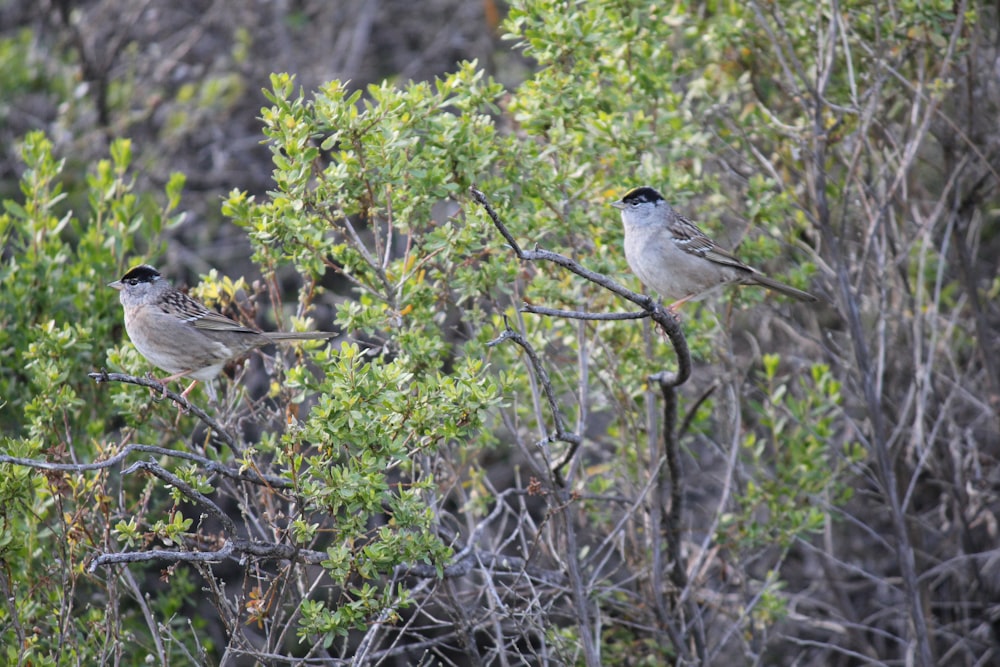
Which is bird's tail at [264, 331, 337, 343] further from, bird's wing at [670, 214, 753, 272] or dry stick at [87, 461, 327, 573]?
bird's wing at [670, 214, 753, 272]

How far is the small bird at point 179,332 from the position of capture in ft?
18.0

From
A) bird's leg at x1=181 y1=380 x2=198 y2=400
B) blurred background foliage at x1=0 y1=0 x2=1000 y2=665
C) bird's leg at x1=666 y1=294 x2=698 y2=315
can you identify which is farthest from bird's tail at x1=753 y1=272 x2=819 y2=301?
bird's leg at x1=181 y1=380 x2=198 y2=400

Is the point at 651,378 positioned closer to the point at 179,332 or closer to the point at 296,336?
the point at 296,336

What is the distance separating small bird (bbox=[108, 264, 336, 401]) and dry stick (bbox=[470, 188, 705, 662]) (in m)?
1.41

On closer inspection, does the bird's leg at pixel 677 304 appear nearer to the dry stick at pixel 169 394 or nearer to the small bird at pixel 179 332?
the small bird at pixel 179 332

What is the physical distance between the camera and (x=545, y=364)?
6020 millimetres

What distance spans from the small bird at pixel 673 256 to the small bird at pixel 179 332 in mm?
1886

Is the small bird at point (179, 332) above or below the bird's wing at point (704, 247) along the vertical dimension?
above

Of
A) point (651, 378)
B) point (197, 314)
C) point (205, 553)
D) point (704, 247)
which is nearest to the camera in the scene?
point (205, 553)

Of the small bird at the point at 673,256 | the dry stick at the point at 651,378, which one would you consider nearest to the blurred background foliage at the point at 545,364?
the dry stick at the point at 651,378

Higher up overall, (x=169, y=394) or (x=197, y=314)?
(x=169, y=394)

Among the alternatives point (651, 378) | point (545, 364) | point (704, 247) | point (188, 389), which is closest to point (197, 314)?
point (188, 389)

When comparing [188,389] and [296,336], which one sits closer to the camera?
[296,336]

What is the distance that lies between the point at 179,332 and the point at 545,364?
198 centimetres
